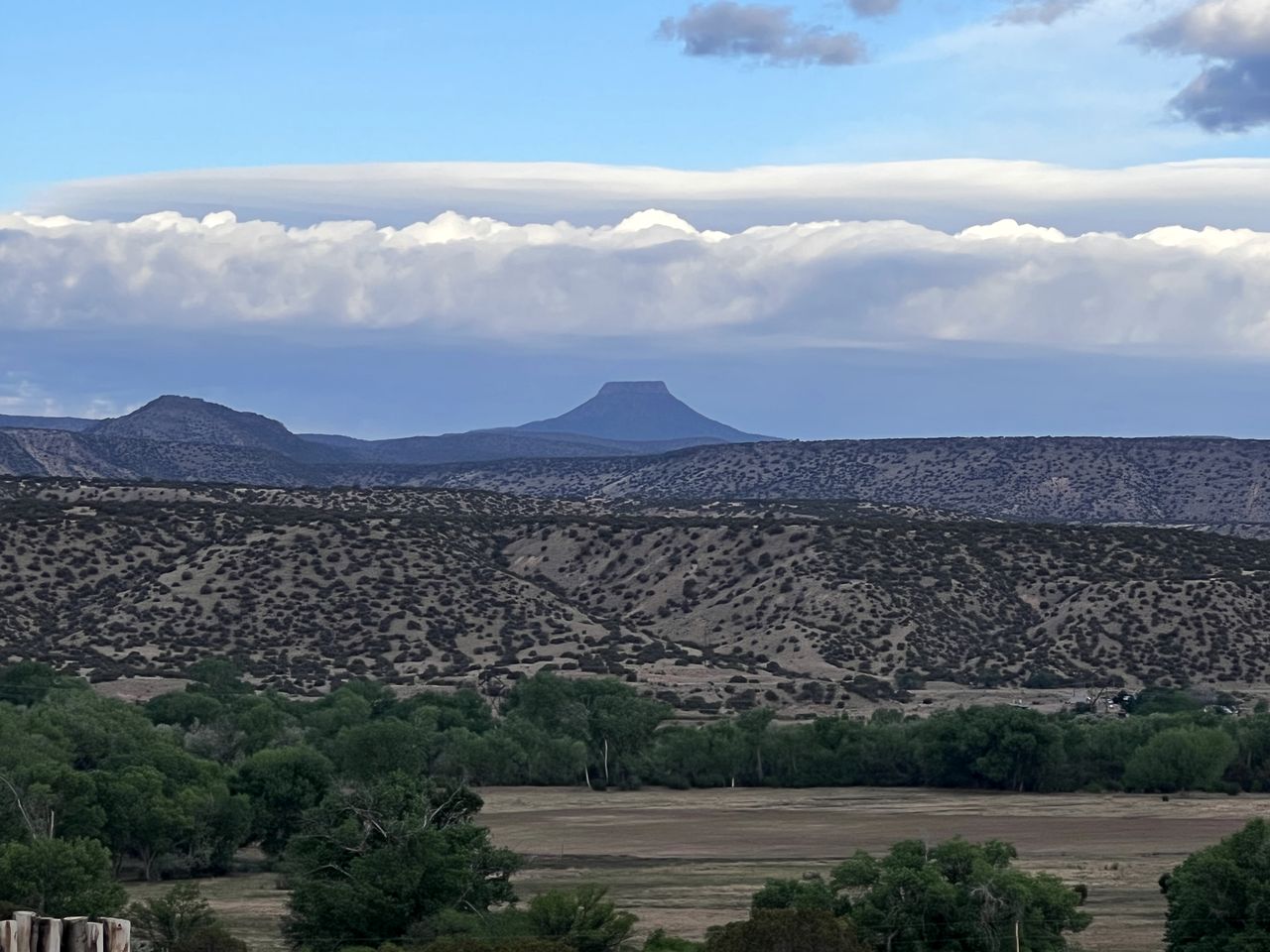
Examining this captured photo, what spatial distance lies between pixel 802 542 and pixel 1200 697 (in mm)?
35753

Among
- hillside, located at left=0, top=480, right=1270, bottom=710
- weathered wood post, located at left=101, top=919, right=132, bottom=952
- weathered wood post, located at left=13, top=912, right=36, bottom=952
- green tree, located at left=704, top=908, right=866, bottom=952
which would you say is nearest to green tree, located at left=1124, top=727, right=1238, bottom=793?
hillside, located at left=0, top=480, right=1270, bottom=710

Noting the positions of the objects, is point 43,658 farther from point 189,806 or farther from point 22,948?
point 22,948

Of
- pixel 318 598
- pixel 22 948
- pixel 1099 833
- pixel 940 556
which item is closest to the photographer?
pixel 22 948

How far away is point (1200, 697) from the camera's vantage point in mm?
99750

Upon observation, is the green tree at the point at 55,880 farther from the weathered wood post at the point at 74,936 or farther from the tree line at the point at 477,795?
the weathered wood post at the point at 74,936

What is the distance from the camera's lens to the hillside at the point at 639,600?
359ft

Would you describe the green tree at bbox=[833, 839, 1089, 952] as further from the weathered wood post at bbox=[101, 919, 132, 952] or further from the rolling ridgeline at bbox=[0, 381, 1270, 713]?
the rolling ridgeline at bbox=[0, 381, 1270, 713]

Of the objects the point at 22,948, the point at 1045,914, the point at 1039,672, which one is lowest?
the point at 1039,672

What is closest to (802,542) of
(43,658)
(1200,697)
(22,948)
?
(1200,697)

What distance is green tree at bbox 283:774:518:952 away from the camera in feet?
134

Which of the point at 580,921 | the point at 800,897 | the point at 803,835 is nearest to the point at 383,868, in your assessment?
the point at 580,921

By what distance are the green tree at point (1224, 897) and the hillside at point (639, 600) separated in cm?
6012

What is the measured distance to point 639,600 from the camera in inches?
5074

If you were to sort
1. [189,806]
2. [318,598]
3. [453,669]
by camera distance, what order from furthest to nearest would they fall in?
[318,598] → [453,669] → [189,806]
